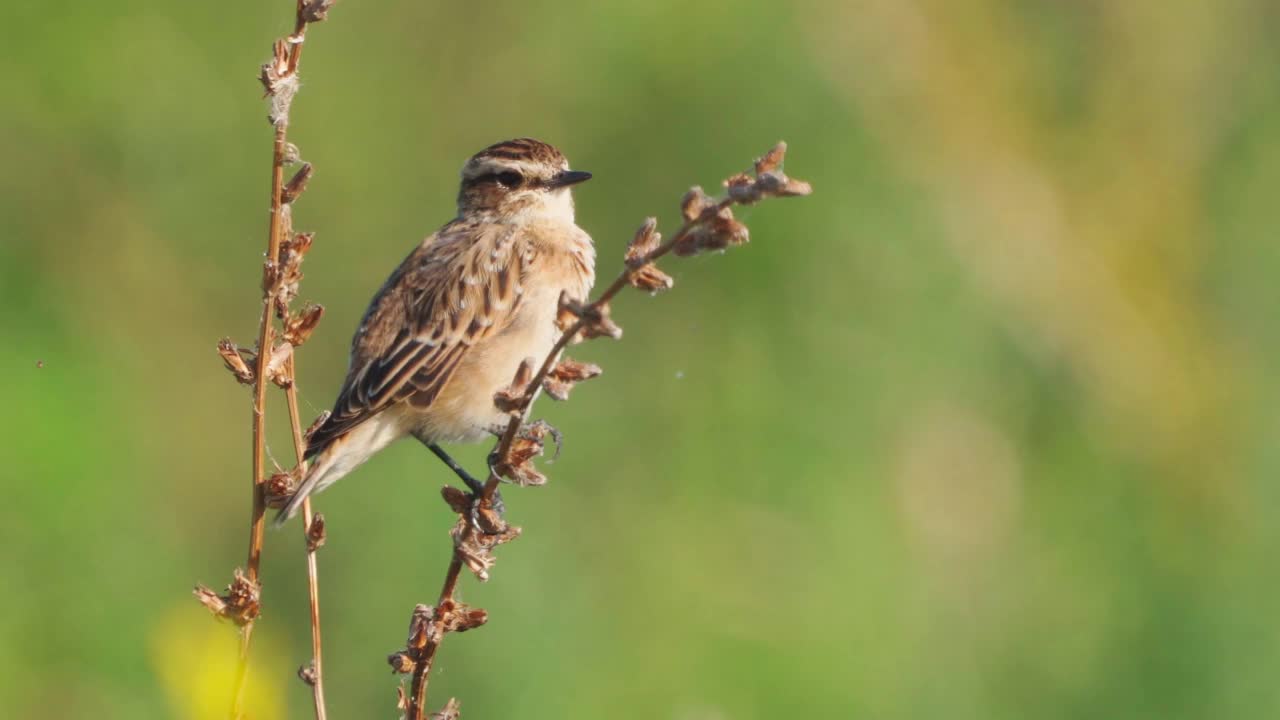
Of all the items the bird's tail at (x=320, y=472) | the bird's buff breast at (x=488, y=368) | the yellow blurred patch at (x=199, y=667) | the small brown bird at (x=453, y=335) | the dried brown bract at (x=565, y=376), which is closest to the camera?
the dried brown bract at (x=565, y=376)

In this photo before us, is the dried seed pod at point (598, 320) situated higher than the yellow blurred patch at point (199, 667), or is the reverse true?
the yellow blurred patch at point (199, 667)

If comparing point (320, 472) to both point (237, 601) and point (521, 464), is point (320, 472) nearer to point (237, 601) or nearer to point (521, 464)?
point (521, 464)

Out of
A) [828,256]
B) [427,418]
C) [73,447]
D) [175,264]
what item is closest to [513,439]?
[427,418]

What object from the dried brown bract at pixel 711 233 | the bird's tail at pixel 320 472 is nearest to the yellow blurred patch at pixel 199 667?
the bird's tail at pixel 320 472

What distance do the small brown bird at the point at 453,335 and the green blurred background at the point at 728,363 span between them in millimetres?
552

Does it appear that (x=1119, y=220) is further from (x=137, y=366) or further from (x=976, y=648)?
(x=137, y=366)

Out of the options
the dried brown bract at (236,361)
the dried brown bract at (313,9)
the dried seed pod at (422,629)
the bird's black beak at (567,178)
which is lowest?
the dried seed pod at (422,629)

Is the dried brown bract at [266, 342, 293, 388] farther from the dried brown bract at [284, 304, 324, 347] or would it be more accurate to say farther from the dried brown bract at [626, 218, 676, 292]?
the dried brown bract at [626, 218, 676, 292]

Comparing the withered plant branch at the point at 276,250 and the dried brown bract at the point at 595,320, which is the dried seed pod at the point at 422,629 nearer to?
the withered plant branch at the point at 276,250

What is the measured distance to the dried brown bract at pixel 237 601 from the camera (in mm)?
2826

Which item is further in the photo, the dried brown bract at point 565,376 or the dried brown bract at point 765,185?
the dried brown bract at point 565,376

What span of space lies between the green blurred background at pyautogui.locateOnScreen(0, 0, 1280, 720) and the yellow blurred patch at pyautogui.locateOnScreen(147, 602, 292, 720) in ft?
0.07

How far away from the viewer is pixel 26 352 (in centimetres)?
601

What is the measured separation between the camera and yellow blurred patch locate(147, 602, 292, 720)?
12.8 ft
